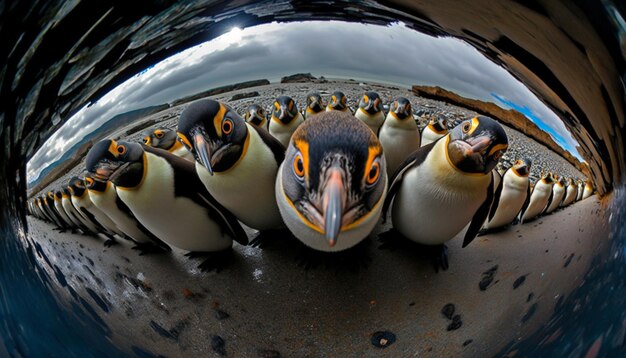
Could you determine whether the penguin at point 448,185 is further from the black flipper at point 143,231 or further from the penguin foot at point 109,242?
the penguin foot at point 109,242

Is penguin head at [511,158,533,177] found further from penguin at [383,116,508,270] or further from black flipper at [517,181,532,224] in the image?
penguin at [383,116,508,270]

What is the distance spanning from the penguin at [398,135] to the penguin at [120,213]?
0.71 m

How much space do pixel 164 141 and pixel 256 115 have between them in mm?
298

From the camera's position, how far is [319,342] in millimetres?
626

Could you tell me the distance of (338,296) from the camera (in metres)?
0.71

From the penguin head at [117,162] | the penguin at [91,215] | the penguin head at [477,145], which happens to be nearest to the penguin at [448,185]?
the penguin head at [477,145]

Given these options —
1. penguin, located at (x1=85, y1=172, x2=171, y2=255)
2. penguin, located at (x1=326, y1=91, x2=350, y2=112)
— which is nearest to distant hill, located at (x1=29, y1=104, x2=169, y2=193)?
penguin, located at (x1=85, y1=172, x2=171, y2=255)

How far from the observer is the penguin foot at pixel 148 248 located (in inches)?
37.1

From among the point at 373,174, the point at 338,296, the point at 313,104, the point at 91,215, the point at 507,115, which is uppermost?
the point at 313,104

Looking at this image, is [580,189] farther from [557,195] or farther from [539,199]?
[539,199]

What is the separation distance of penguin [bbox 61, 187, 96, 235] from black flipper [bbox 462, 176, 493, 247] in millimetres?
1041

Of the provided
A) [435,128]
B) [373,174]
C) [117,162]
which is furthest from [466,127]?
[117,162]

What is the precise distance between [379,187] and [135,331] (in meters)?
0.46

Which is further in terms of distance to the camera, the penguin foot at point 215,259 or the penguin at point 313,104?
the penguin at point 313,104
